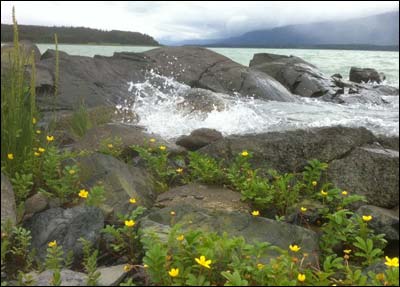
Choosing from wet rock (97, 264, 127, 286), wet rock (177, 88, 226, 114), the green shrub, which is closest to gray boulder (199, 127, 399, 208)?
the green shrub

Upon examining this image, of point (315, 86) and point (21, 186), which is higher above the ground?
point (21, 186)

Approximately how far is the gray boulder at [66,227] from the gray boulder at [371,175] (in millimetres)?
3278

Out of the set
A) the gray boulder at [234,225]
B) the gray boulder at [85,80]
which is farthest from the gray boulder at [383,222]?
the gray boulder at [85,80]

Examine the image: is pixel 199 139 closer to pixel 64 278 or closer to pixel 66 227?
pixel 66 227

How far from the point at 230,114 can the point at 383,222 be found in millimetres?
6630

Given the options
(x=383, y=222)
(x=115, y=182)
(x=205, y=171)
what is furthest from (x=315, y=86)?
(x=115, y=182)

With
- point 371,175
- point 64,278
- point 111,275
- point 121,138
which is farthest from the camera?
point 121,138

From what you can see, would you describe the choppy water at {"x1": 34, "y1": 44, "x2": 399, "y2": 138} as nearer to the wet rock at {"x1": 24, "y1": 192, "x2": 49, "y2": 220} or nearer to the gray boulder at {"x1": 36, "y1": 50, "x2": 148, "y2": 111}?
the gray boulder at {"x1": 36, "y1": 50, "x2": 148, "y2": 111}

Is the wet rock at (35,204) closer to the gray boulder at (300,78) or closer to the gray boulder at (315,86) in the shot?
the gray boulder at (315,86)

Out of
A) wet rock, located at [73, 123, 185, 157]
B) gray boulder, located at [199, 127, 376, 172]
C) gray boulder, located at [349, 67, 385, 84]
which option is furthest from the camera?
gray boulder, located at [349, 67, 385, 84]

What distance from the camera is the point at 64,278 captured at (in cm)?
330

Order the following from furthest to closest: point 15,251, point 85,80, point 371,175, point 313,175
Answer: point 85,80
point 371,175
point 313,175
point 15,251

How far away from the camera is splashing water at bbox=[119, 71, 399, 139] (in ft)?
34.4

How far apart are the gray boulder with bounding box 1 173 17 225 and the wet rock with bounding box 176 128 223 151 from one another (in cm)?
401
